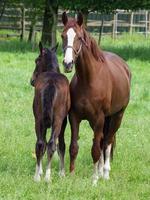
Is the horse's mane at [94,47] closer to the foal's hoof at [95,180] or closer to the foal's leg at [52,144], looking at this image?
the foal's leg at [52,144]

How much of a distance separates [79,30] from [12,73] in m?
11.1

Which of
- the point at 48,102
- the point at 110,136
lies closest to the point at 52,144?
the point at 48,102

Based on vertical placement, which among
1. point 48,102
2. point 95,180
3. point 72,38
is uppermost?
point 72,38

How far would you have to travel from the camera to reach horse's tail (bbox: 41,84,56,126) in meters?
8.32

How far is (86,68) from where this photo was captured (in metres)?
8.55

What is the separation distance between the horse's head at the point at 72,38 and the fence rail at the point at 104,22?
29400mm

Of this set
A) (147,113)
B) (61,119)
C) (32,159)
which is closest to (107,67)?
(61,119)

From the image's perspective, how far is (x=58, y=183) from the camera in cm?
802

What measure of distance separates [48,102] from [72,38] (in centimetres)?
94

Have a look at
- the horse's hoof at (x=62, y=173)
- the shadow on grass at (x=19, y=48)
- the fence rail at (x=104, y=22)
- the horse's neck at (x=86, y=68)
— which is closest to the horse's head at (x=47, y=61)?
the horse's neck at (x=86, y=68)

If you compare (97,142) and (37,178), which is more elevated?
(97,142)

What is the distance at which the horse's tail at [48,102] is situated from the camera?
832cm

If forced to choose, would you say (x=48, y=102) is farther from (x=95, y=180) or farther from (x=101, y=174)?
(x=101, y=174)

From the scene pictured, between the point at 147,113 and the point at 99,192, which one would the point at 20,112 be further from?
the point at 99,192
